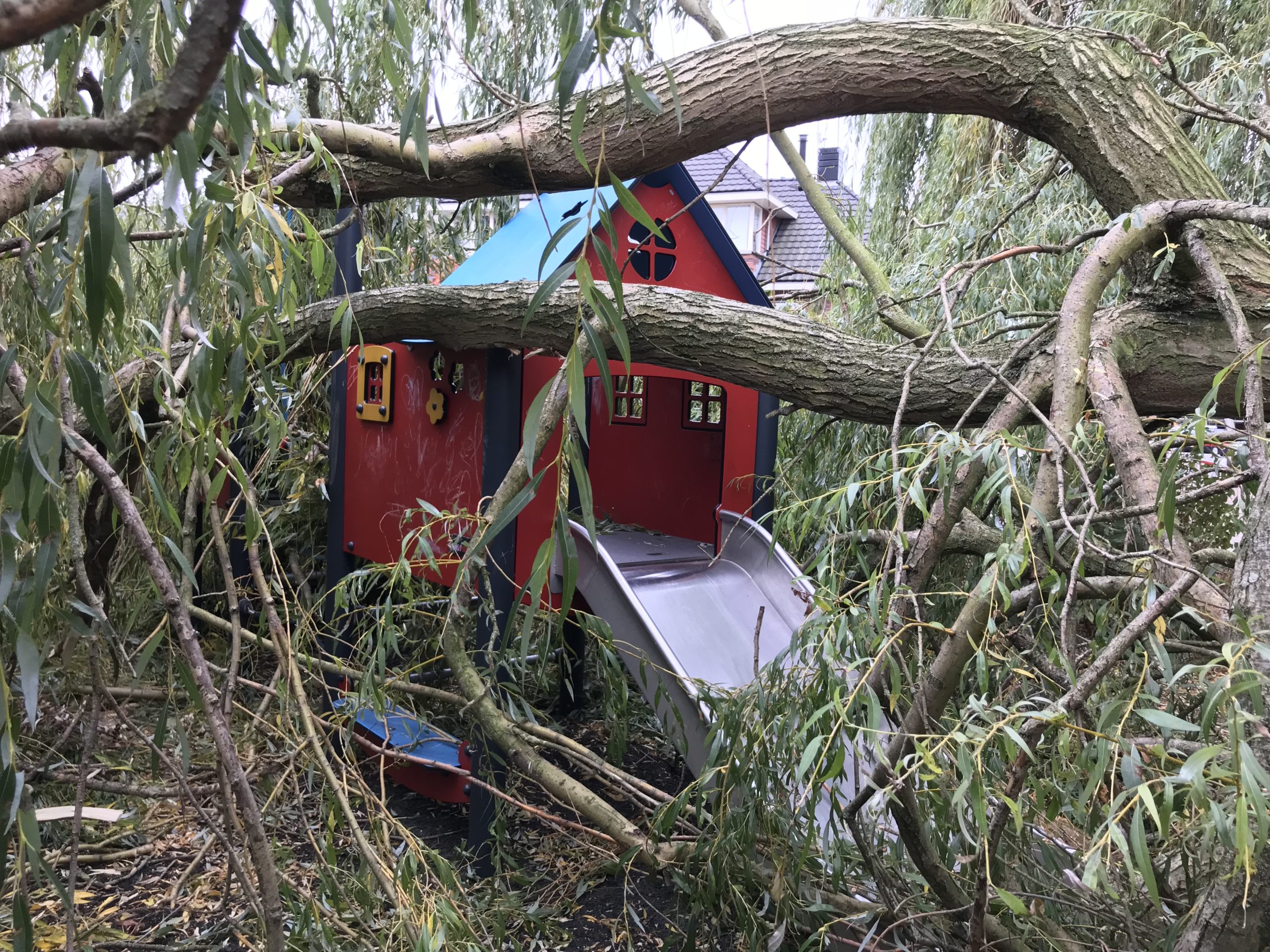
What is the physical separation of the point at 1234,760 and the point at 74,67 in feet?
5.54

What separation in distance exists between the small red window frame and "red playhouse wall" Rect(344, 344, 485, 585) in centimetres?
134

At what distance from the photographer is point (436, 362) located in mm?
3805

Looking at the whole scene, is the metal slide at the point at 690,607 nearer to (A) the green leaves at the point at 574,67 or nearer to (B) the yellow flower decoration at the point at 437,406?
(B) the yellow flower decoration at the point at 437,406

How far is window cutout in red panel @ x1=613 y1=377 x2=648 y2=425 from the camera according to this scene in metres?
5.06

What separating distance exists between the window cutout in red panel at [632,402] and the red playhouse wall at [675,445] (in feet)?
0.11

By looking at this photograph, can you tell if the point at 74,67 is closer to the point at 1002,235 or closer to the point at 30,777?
the point at 30,777

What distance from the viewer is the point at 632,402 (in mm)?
5277

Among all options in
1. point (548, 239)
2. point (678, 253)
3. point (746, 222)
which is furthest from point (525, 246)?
point (746, 222)

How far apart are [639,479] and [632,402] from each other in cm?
49

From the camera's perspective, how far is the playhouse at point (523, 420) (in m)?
3.45

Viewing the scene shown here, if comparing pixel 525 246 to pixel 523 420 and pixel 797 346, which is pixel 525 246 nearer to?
pixel 523 420

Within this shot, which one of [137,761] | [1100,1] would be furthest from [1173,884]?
[1100,1]

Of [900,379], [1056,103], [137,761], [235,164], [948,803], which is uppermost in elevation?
[1056,103]

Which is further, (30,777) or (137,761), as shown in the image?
(137,761)
